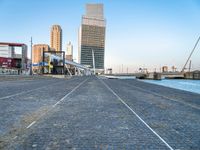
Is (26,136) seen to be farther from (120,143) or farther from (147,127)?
(147,127)

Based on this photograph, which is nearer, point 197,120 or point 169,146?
point 169,146

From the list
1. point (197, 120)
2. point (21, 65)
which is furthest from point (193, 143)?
point (21, 65)

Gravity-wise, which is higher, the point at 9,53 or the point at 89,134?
the point at 9,53

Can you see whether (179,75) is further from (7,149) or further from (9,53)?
(7,149)

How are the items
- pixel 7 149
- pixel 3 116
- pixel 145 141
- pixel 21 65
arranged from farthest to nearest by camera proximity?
pixel 21 65, pixel 3 116, pixel 145 141, pixel 7 149

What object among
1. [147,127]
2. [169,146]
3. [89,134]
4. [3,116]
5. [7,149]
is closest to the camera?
[7,149]

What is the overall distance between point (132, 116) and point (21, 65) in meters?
131

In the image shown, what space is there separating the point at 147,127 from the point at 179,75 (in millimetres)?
139156

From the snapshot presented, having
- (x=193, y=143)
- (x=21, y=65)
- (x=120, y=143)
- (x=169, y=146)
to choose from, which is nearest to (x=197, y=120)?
(x=193, y=143)

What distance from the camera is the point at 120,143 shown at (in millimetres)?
5918

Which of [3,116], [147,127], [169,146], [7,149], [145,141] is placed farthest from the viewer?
[3,116]

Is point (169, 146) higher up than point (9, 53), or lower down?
lower down

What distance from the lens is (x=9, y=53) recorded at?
135m

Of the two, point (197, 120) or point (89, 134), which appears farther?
point (197, 120)
